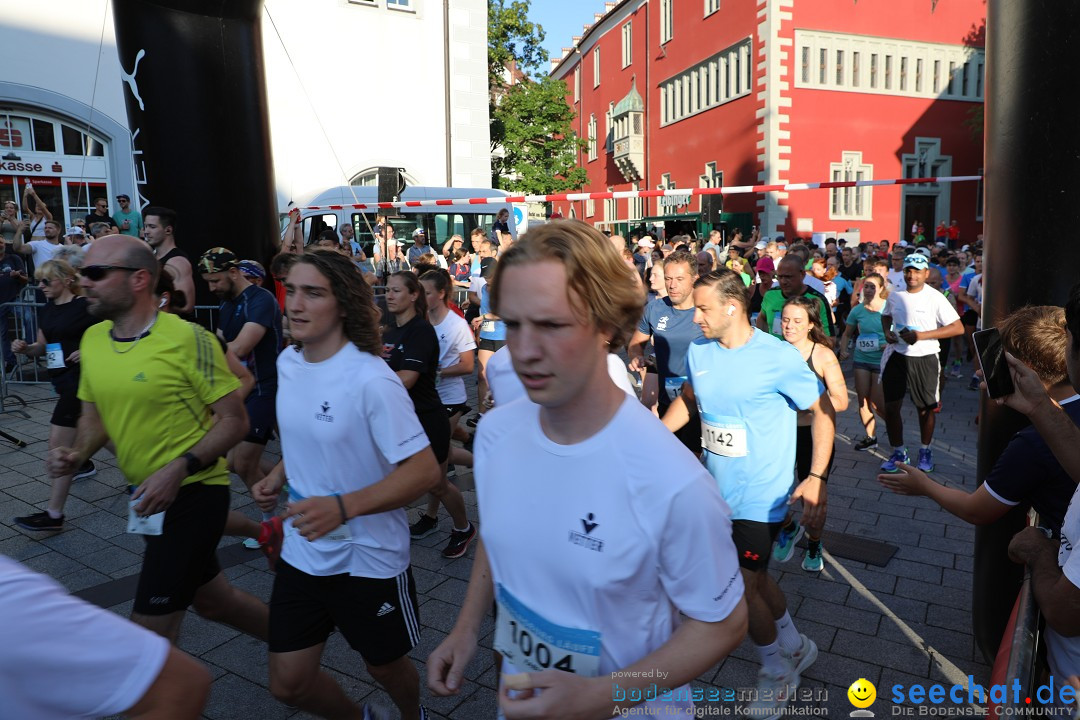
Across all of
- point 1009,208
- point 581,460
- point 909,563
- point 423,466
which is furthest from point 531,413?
point 909,563

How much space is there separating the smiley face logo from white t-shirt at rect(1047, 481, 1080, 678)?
139 centimetres

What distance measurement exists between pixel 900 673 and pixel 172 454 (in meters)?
3.39

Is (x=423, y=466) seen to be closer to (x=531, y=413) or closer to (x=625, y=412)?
(x=531, y=413)

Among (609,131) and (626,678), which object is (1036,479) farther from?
(609,131)

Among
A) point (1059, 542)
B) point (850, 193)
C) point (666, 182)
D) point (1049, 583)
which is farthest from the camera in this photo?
point (666, 182)

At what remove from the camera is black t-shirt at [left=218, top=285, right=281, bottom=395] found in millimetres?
5320

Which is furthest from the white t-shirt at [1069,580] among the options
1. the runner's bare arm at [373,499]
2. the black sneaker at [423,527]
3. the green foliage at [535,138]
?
the green foliage at [535,138]

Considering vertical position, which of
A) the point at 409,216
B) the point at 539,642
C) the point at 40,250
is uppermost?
the point at 409,216

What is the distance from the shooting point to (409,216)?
1659 centimetres

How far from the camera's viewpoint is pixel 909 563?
15.4 ft

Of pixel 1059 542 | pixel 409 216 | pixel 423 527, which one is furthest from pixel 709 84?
pixel 1059 542

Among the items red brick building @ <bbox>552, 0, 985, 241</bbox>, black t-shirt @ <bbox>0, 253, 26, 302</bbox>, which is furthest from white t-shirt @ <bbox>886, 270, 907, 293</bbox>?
red brick building @ <bbox>552, 0, 985, 241</bbox>

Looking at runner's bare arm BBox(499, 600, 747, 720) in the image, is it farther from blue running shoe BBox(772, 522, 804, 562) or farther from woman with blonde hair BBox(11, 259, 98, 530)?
woman with blonde hair BBox(11, 259, 98, 530)

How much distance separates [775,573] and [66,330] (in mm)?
5368
